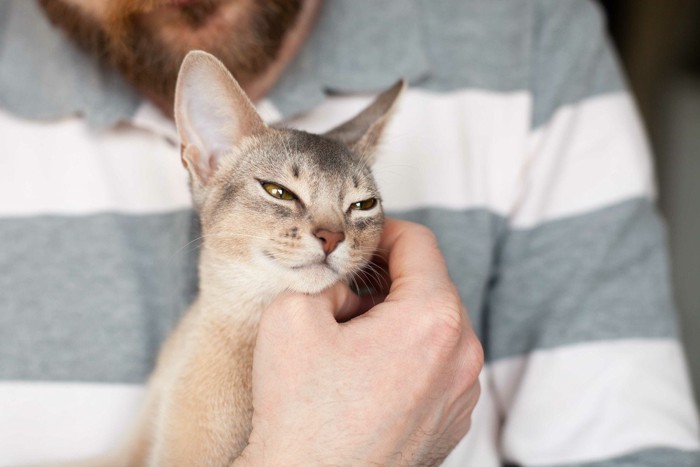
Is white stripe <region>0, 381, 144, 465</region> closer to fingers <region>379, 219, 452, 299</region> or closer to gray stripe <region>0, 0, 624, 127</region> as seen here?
gray stripe <region>0, 0, 624, 127</region>

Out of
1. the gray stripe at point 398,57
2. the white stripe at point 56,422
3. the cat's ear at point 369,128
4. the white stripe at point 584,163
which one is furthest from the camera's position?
the white stripe at point 584,163

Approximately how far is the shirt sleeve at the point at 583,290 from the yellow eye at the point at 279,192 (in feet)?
2.34

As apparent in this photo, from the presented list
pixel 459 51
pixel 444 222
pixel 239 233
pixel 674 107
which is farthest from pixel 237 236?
pixel 674 107

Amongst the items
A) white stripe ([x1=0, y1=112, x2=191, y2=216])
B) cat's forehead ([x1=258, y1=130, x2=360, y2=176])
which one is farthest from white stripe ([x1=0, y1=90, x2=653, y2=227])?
cat's forehead ([x1=258, y1=130, x2=360, y2=176])

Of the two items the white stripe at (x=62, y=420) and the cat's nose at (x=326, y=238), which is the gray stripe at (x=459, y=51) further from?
the white stripe at (x=62, y=420)

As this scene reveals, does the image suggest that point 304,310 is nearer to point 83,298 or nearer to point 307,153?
point 307,153

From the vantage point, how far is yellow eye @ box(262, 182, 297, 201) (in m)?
1.18

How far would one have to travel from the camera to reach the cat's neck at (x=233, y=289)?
3.89 ft

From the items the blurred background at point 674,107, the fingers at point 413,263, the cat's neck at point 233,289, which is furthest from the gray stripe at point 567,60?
the blurred background at point 674,107

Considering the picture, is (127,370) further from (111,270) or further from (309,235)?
(309,235)

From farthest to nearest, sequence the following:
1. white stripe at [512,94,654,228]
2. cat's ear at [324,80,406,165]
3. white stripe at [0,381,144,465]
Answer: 1. white stripe at [512,94,654,228]
2. white stripe at [0,381,144,465]
3. cat's ear at [324,80,406,165]

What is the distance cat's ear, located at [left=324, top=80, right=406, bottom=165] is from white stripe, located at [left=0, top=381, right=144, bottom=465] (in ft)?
2.44

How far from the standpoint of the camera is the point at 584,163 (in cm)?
167

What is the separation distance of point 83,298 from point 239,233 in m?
0.54
